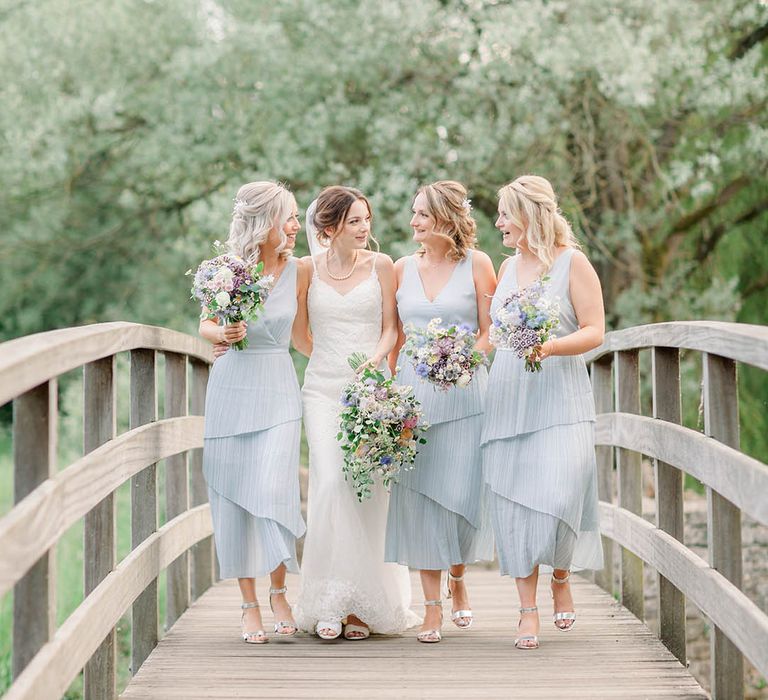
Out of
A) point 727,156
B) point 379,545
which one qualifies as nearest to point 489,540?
point 379,545

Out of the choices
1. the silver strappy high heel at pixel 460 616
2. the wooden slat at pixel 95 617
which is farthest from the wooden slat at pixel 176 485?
the silver strappy high heel at pixel 460 616

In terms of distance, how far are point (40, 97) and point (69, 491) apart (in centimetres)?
1090

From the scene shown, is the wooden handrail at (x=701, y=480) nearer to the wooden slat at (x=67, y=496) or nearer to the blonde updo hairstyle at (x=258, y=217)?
the blonde updo hairstyle at (x=258, y=217)

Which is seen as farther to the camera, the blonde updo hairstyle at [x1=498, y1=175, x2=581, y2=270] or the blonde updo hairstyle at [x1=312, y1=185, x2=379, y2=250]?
the blonde updo hairstyle at [x1=312, y1=185, x2=379, y2=250]

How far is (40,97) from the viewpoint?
1331 cm

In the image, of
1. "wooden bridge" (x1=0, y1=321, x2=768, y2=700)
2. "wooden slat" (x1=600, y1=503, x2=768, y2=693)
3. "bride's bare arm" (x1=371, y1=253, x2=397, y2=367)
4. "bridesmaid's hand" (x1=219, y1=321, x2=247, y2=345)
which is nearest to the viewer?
"wooden bridge" (x1=0, y1=321, x2=768, y2=700)

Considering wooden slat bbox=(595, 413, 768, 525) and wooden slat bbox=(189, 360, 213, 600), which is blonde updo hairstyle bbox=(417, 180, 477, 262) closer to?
wooden slat bbox=(595, 413, 768, 525)

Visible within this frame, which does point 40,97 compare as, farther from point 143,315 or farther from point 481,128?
point 481,128

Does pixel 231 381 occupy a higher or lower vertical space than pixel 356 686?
higher

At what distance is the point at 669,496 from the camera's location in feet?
15.9

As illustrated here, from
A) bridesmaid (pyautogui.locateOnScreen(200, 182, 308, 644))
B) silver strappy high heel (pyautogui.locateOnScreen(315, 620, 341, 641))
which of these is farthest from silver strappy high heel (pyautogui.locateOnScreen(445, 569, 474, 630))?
bridesmaid (pyautogui.locateOnScreen(200, 182, 308, 644))

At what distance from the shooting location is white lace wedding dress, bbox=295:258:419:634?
5070 millimetres

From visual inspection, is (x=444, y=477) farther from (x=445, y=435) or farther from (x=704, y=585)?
(x=704, y=585)

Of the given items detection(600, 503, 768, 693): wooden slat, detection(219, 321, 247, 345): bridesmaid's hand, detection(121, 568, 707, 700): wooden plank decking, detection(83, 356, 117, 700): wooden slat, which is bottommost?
detection(121, 568, 707, 700): wooden plank decking
